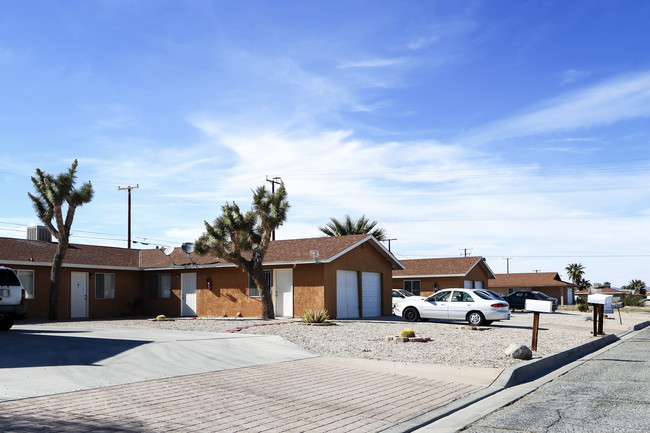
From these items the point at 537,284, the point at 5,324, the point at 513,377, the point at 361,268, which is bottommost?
the point at 537,284

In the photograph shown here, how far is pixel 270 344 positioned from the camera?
14.8m

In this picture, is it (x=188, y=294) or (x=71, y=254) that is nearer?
(x=71, y=254)

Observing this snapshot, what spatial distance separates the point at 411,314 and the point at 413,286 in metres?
20.5

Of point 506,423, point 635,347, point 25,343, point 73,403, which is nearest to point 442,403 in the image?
point 506,423

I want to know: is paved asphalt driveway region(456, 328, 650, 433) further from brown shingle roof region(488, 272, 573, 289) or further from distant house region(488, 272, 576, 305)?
distant house region(488, 272, 576, 305)

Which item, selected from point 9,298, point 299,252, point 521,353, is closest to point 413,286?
point 299,252

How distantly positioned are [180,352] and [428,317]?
48.2 feet

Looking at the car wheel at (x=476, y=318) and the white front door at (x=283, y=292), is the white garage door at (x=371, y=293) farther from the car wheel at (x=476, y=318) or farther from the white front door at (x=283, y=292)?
the car wheel at (x=476, y=318)

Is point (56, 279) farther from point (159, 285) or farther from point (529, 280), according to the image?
point (529, 280)

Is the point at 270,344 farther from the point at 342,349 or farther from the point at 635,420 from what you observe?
Result: the point at 635,420

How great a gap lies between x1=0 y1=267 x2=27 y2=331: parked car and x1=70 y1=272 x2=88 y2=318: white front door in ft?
45.0

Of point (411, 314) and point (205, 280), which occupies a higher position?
point (205, 280)

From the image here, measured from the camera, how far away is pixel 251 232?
87.0ft

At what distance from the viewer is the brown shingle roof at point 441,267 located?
142 ft
